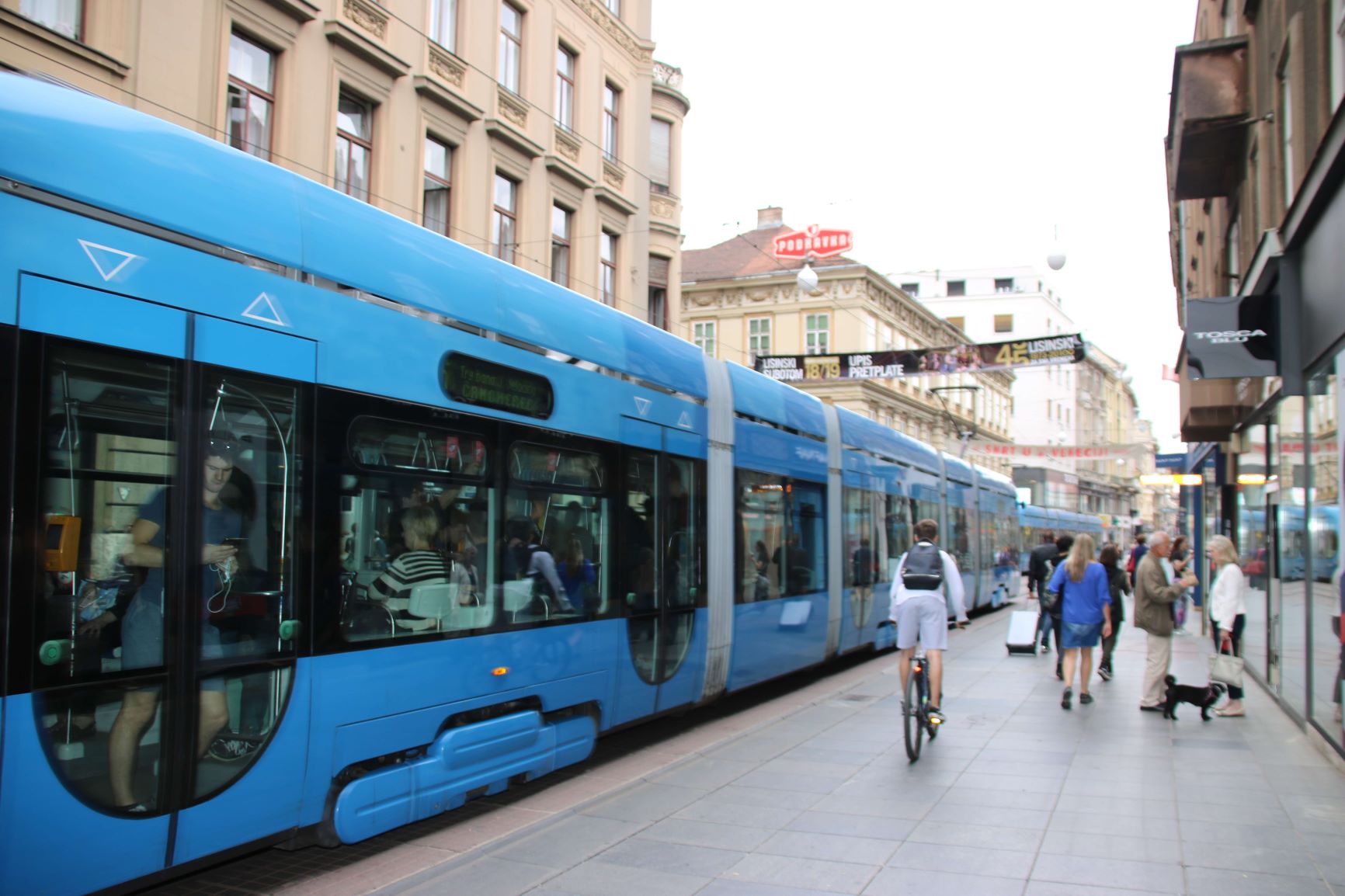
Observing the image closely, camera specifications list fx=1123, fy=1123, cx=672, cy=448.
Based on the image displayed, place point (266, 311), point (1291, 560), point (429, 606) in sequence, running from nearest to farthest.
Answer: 1. point (266, 311)
2. point (429, 606)
3. point (1291, 560)

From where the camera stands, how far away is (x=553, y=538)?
7.17 meters

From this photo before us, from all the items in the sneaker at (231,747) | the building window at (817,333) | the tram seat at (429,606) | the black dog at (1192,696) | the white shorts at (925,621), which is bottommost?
the black dog at (1192,696)

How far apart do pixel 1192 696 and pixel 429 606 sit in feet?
24.3

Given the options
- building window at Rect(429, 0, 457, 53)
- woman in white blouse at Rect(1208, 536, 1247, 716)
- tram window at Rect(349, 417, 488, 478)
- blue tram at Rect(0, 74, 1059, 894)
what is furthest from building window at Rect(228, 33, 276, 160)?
woman in white blouse at Rect(1208, 536, 1247, 716)

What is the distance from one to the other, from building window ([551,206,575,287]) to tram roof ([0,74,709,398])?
50.3 ft

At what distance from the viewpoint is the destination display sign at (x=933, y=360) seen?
2283 centimetres

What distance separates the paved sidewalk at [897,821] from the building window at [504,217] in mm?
12752

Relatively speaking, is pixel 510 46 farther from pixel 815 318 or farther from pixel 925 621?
pixel 815 318

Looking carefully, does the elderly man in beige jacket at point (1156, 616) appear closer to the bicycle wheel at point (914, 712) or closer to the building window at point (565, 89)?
the bicycle wheel at point (914, 712)

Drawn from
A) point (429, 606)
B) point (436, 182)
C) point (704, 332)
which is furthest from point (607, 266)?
point (704, 332)

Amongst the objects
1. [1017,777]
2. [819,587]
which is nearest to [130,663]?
[1017,777]

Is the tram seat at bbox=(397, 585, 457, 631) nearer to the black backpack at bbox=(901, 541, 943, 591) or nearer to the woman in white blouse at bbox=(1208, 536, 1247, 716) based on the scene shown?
the black backpack at bbox=(901, 541, 943, 591)

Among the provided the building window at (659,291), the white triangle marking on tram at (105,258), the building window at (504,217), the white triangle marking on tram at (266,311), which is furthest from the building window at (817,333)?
the white triangle marking on tram at (105,258)

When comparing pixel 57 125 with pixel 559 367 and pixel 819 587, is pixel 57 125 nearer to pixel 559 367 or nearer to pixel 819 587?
pixel 559 367
